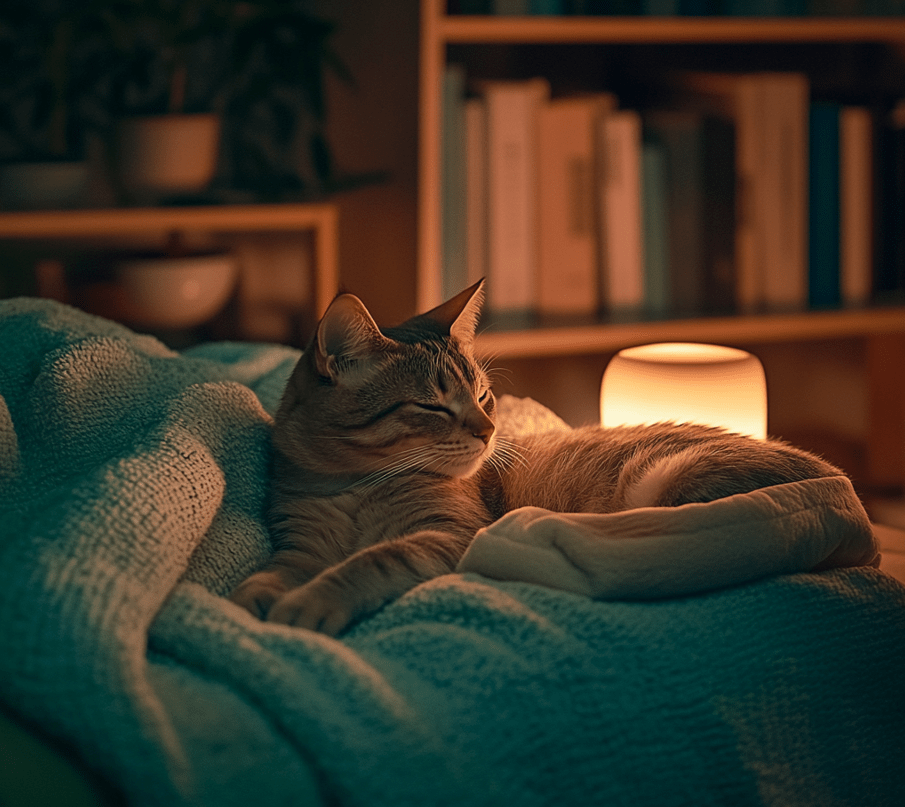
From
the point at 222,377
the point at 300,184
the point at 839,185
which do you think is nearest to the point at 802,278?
the point at 839,185

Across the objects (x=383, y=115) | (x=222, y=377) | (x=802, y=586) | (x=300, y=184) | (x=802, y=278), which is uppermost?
(x=383, y=115)

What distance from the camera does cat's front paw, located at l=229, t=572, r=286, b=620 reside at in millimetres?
688

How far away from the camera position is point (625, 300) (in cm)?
Answer: 169

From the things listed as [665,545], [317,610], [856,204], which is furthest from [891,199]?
[317,610]

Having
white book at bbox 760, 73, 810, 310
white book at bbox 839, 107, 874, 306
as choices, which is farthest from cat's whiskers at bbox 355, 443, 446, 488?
white book at bbox 839, 107, 874, 306

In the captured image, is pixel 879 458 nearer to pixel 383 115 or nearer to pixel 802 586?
pixel 383 115

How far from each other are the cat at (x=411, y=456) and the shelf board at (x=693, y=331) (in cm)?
55

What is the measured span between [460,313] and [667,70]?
1040mm

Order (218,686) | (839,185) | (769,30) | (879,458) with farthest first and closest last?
(879,458) < (839,185) < (769,30) < (218,686)

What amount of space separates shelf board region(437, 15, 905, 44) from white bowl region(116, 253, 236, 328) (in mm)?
505

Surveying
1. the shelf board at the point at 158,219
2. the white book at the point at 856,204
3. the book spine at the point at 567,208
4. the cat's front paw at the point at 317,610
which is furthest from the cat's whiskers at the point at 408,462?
the white book at the point at 856,204

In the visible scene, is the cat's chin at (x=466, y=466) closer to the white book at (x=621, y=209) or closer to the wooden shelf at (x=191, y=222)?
the wooden shelf at (x=191, y=222)

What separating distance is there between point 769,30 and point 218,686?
4.82ft

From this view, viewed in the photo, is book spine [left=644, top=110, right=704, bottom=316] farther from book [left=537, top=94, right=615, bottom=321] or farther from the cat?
the cat
